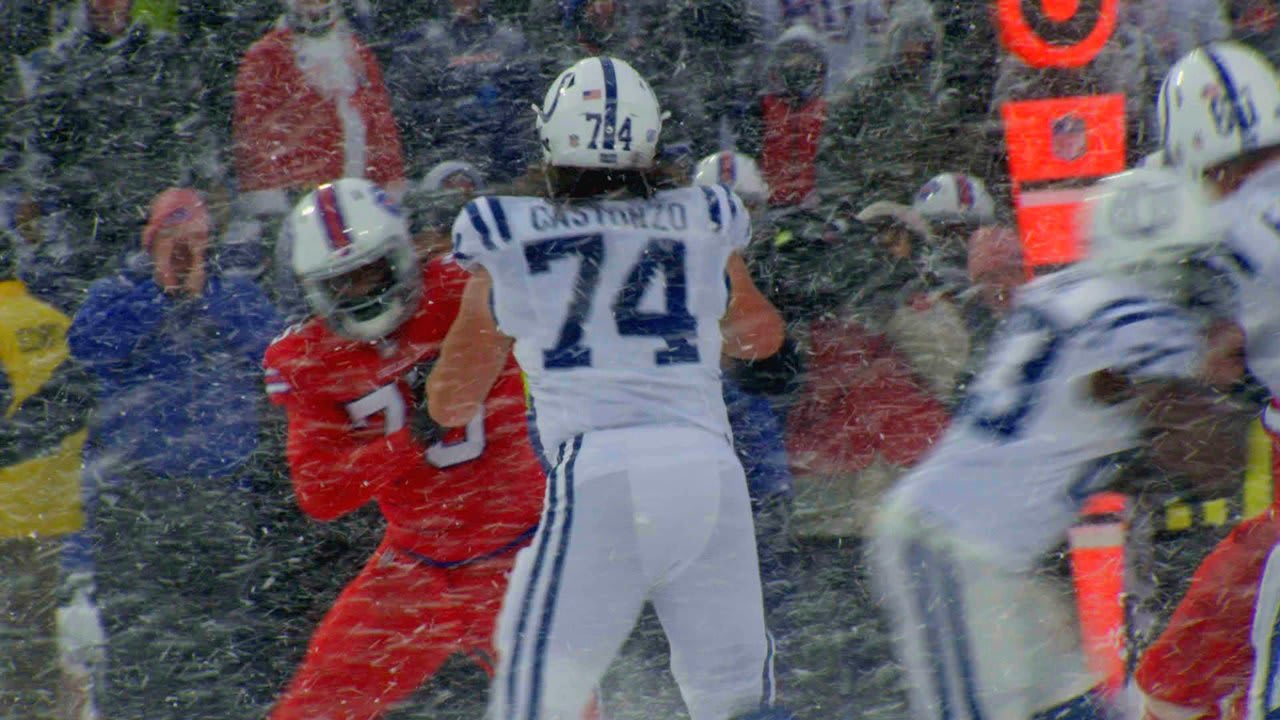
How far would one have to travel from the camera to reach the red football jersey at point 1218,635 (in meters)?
2.72

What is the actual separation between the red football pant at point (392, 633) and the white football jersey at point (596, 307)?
0.61m

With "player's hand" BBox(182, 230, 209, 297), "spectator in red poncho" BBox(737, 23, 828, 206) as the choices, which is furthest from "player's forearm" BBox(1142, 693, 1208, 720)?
"player's hand" BBox(182, 230, 209, 297)

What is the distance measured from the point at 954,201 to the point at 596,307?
6.54 feet

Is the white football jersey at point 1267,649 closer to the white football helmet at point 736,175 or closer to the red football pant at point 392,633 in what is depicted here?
the red football pant at point 392,633

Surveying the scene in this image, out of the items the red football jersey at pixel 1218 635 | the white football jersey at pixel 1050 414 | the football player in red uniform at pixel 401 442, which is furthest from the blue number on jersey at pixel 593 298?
the red football jersey at pixel 1218 635

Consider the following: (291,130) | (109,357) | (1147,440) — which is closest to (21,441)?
(109,357)

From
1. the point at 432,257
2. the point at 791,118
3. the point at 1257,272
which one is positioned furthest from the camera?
the point at 791,118

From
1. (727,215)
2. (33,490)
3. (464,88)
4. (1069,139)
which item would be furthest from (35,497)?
(1069,139)

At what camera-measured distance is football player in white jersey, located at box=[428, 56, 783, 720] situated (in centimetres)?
247

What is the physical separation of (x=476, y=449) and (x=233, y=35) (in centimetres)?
265

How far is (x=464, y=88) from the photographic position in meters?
4.96

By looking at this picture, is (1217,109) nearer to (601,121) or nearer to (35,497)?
(601,121)

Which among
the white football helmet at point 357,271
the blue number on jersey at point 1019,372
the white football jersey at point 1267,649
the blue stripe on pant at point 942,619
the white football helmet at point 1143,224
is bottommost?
the white football jersey at point 1267,649

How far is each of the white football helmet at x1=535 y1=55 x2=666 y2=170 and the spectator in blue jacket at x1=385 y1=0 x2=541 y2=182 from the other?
6.92ft
